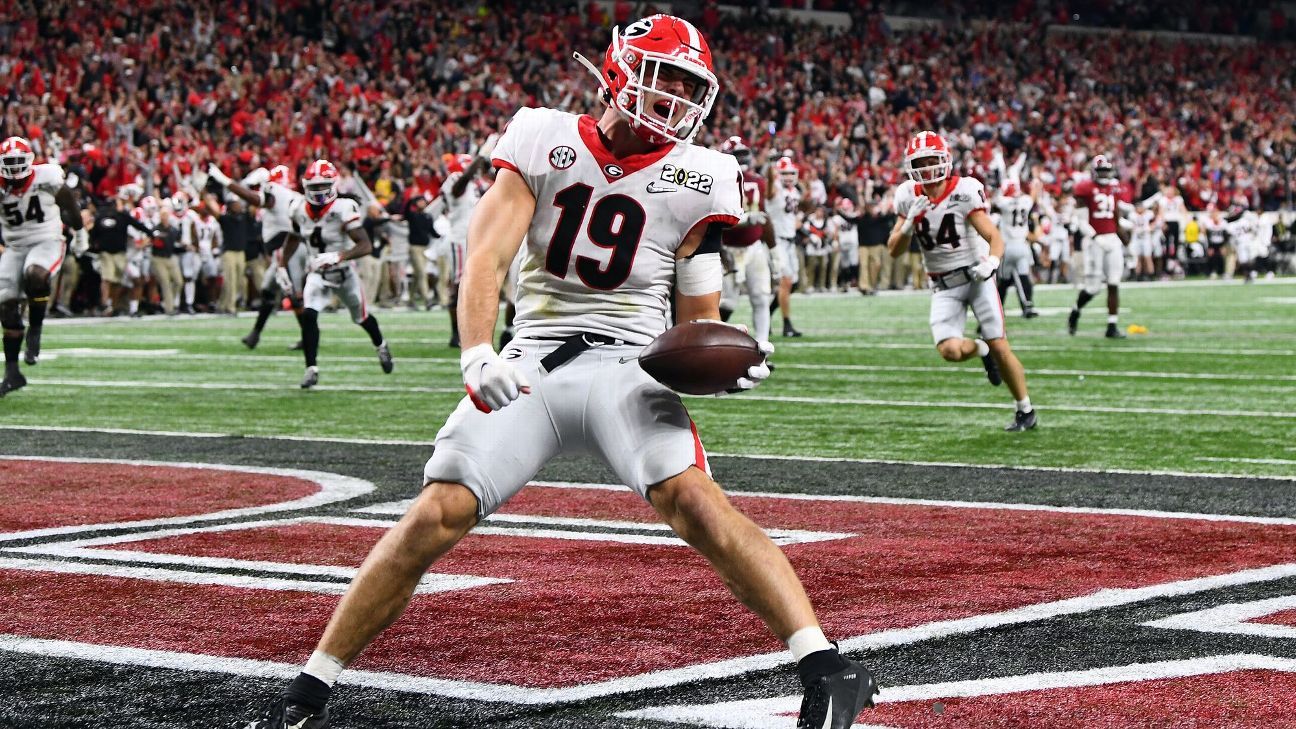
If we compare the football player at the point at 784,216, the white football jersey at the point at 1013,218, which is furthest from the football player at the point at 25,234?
the white football jersey at the point at 1013,218

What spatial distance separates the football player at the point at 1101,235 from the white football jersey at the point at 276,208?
25.7ft

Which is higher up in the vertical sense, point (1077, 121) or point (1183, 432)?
point (1077, 121)

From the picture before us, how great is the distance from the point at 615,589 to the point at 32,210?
833 cm

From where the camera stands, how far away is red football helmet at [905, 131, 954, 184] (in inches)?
400

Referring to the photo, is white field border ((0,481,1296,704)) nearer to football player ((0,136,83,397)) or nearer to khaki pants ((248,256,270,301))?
football player ((0,136,83,397))

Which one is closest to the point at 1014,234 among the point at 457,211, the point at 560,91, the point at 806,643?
the point at 457,211

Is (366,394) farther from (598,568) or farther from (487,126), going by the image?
(487,126)

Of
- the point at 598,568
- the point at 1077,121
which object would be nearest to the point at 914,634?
the point at 598,568

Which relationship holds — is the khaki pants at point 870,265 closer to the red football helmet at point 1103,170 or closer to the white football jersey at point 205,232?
the white football jersey at point 205,232

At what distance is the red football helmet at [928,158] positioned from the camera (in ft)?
33.3

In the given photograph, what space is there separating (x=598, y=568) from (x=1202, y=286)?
2854 centimetres

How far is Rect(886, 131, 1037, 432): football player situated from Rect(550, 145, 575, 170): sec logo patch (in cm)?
640

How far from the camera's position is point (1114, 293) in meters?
17.4

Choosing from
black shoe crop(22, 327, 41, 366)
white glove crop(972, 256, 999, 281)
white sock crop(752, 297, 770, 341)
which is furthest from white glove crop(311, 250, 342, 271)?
white glove crop(972, 256, 999, 281)
